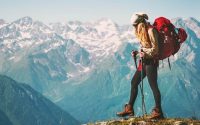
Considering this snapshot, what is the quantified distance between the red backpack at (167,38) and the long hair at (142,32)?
16.6 inches

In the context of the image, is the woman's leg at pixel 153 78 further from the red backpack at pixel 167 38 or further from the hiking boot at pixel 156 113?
the red backpack at pixel 167 38

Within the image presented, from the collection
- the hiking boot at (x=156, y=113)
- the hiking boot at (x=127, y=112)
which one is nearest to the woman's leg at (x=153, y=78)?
the hiking boot at (x=156, y=113)

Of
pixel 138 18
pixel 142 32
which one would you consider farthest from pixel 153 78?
pixel 138 18

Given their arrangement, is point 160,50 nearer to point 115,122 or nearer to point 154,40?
point 154,40

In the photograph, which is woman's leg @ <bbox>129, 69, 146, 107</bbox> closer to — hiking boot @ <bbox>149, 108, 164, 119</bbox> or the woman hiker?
the woman hiker

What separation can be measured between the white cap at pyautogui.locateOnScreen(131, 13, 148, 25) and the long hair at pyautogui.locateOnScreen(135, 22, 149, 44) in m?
0.21

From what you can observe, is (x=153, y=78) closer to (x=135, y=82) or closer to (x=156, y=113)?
(x=135, y=82)

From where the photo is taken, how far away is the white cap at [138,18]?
54.8ft

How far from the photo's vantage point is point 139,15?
16.7 metres

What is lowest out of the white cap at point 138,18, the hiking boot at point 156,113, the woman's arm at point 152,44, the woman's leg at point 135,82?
the hiking boot at point 156,113

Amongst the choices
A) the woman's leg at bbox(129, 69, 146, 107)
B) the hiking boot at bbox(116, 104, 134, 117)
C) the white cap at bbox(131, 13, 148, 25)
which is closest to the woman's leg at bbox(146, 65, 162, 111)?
the woman's leg at bbox(129, 69, 146, 107)

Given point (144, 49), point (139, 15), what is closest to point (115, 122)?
point (144, 49)

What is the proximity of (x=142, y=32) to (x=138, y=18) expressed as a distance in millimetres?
591

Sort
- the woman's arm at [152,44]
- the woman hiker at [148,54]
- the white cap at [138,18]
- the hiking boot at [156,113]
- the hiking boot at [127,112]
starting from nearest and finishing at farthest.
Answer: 1. the woman's arm at [152,44]
2. the woman hiker at [148,54]
3. the hiking boot at [156,113]
4. the white cap at [138,18]
5. the hiking boot at [127,112]
